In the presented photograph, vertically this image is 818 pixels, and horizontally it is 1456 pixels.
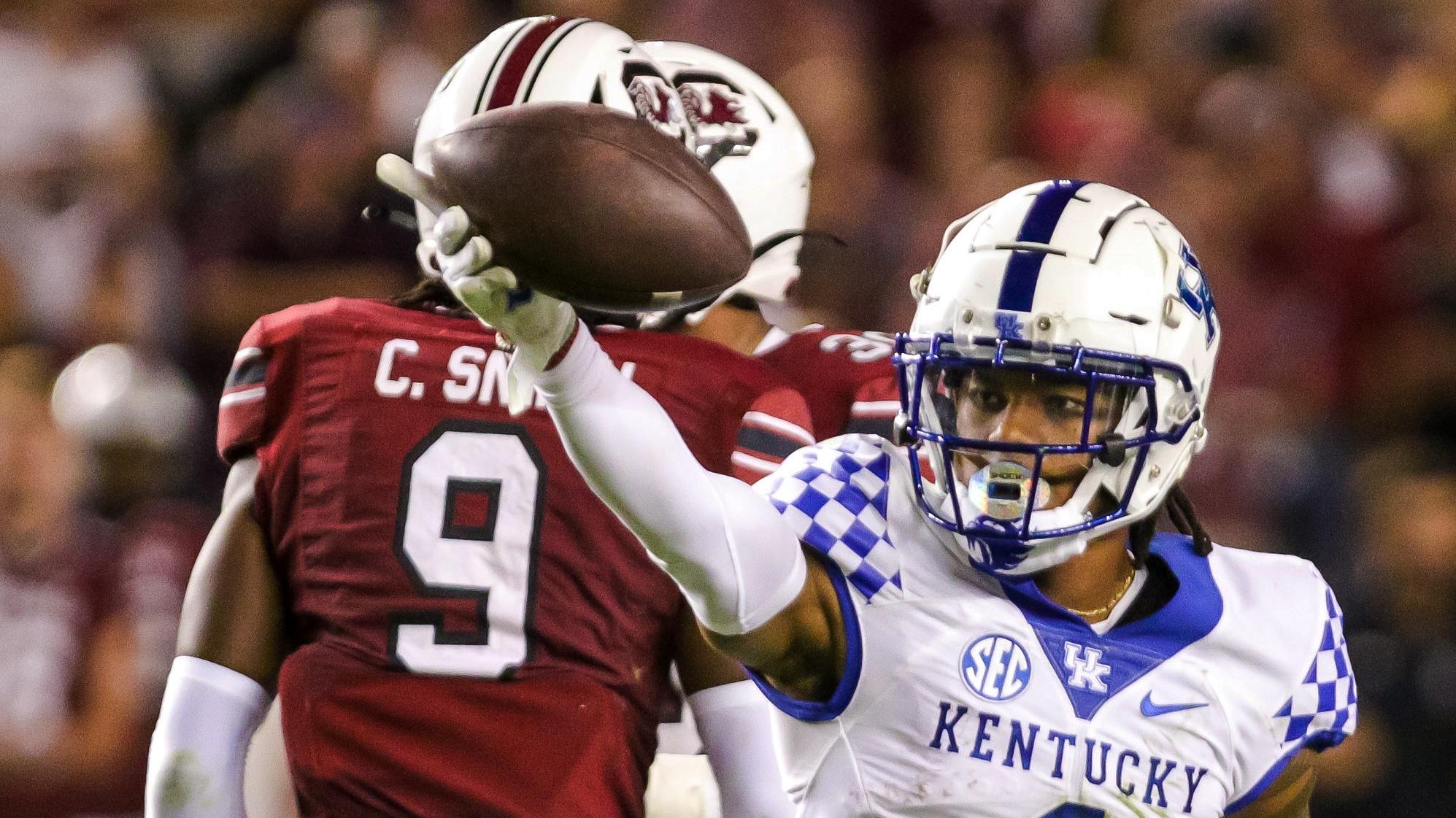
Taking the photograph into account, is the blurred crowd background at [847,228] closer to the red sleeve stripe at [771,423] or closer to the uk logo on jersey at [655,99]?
the uk logo on jersey at [655,99]

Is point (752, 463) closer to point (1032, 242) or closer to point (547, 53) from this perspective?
point (1032, 242)

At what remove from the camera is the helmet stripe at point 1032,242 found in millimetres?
2318

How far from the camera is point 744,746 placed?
278 cm

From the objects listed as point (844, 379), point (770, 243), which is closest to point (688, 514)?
point (844, 379)

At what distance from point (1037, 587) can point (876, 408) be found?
28.1 inches

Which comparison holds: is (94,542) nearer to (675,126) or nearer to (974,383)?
(675,126)

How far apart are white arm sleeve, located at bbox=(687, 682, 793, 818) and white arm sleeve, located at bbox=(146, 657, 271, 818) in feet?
2.07

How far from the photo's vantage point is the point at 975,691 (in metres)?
2.24

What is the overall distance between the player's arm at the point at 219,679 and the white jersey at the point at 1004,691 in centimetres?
78

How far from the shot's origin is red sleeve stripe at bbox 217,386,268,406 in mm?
2674

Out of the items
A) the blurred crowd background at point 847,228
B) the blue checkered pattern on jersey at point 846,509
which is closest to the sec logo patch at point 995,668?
the blue checkered pattern on jersey at point 846,509

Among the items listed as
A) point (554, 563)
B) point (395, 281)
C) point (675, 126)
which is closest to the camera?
point (554, 563)

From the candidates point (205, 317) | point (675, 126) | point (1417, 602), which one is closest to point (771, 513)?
point (675, 126)

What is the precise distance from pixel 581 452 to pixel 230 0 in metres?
5.62
